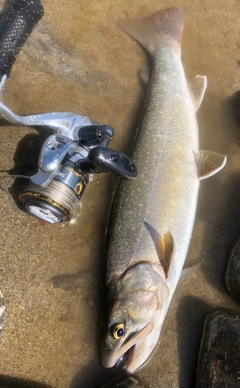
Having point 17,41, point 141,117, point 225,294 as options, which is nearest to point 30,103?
point 17,41

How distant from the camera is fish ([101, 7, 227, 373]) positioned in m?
2.57

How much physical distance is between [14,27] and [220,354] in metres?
3.14

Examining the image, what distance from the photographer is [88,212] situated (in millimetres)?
3119

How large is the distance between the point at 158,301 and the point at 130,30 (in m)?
2.72

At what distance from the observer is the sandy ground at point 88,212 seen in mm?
2812

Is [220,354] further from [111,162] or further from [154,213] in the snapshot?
[111,162]

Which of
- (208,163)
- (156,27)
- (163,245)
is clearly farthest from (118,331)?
(156,27)

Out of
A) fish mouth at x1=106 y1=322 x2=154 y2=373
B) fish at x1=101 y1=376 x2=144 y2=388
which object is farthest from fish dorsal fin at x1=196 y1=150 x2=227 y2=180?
fish at x1=101 y1=376 x2=144 y2=388

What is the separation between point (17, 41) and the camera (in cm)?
294

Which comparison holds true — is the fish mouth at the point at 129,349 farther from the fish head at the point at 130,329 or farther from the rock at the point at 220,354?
the rock at the point at 220,354

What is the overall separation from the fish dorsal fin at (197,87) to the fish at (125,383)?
2.49 metres

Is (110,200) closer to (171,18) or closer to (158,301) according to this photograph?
(158,301)

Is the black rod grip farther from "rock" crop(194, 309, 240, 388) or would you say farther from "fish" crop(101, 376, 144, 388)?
"rock" crop(194, 309, 240, 388)

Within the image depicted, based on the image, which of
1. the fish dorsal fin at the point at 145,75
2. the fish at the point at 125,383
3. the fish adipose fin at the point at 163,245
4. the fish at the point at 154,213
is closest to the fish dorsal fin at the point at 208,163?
the fish at the point at 154,213
